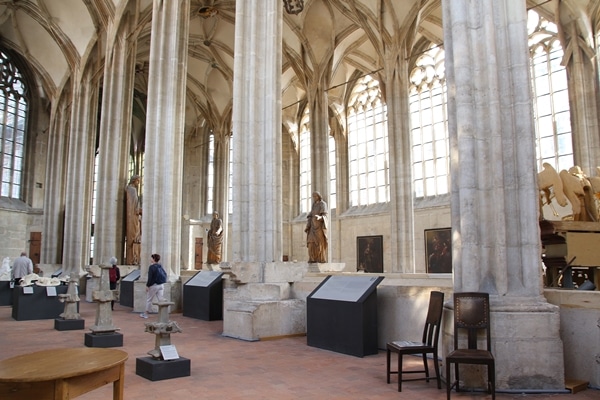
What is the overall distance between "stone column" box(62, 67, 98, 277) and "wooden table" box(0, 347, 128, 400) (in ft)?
56.7

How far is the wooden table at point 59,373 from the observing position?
252cm

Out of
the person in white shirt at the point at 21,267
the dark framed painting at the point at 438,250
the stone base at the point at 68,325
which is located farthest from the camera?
the dark framed painting at the point at 438,250

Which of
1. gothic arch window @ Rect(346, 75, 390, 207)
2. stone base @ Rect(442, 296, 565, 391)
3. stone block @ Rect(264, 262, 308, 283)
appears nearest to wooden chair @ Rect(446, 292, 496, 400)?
stone base @ Rect(442, 296, 565, 391)

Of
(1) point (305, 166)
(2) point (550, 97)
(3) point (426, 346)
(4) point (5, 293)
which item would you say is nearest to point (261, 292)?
(3) point (426, 346)

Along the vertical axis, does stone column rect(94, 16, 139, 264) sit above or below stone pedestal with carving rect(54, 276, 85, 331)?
above

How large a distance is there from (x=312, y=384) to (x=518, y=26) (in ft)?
14.0

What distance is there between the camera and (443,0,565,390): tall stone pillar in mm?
4695

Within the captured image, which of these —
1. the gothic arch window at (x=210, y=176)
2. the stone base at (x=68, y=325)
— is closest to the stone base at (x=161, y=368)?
the stone base at (x=68, y=325)

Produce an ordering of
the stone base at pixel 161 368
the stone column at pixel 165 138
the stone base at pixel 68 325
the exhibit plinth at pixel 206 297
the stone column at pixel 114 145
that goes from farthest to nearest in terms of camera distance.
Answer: the stone column at pixel 114 145
the stone column at pixel 165 138
the exhibit plinth at pixel 206 297
the stone base at pixel 68 325
the stone base at pixel 161 368

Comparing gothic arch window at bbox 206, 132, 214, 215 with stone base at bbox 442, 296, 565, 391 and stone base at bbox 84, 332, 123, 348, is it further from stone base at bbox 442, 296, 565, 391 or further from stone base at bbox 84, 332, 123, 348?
stone base at bbox 442, 296, 565, 391

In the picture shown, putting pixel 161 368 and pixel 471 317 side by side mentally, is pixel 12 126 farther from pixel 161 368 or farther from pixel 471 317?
pixel 471 317

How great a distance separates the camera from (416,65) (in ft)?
71.0

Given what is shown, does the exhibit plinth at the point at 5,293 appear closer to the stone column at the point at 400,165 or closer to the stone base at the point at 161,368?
the stone base at the point at 161,368

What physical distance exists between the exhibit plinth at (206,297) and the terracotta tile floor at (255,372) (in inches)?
69.0
